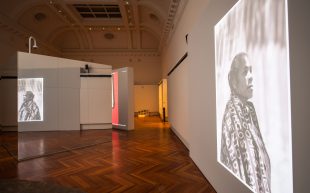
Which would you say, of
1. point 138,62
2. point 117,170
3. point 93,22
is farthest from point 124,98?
point 138,62

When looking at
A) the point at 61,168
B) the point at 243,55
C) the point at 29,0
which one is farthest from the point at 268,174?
the point at 29,0

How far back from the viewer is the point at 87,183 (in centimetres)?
196

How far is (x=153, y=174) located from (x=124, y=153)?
1020 mm

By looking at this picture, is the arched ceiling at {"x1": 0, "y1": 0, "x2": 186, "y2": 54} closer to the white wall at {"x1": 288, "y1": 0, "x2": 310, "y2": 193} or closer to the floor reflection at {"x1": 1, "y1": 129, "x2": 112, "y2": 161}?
the floor reflection at {"x1": 1, "y1": 129, "x2": 112, "y2": 161}

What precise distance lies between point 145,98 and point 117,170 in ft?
28.5

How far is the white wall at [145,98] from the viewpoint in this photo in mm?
10945

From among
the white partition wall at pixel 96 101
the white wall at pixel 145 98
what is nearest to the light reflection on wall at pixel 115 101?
the white partition wall at pixel 96 101

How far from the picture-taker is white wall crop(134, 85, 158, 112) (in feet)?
35.9

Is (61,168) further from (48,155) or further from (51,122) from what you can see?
(51,122)

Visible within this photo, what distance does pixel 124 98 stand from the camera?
5.57 metres

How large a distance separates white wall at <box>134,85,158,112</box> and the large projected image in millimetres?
9432

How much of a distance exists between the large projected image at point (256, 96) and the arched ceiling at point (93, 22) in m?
3.94

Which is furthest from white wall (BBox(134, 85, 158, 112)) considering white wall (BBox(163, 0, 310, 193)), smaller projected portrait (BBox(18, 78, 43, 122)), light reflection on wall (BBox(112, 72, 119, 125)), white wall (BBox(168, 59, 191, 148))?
white wall (BBox(163, 0, 310, 193))

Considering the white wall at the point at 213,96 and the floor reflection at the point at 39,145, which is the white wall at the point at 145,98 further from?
the white wall at the point at 213,96
